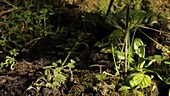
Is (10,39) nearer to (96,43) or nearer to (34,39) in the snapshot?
(34,39)

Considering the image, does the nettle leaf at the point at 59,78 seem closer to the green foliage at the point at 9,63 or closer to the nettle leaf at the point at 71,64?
Result: the nettle leaf at the point at 71,64

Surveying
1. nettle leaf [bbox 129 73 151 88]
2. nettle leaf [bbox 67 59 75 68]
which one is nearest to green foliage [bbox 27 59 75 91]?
nettle leaf [bbox 67 59 75 68]

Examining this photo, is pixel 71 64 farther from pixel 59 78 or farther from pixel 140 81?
pixel 140 81

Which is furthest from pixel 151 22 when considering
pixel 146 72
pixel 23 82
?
pixel 23 82

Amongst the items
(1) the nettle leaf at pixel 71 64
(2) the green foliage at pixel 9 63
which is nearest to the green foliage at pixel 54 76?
(1) the nettle leaf at pixel 71 64

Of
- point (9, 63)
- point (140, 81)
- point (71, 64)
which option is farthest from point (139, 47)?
point (9, 63)

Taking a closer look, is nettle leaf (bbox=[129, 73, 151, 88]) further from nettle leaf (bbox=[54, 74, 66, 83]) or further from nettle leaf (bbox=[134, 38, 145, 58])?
nettle leaf (bbox=[54, 74, 66, 83])
